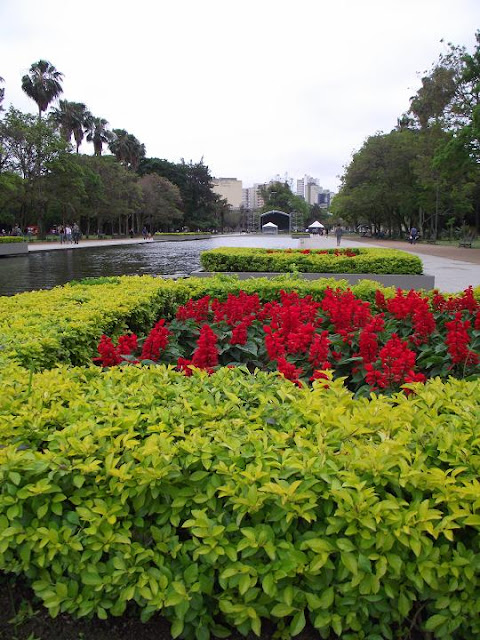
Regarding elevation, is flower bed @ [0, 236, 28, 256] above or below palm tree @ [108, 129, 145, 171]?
below

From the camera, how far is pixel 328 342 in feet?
13.8

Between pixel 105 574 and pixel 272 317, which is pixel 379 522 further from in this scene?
pixel 272 317

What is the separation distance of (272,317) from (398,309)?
1148 millimetres

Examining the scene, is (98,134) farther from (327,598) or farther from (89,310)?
(327,598)

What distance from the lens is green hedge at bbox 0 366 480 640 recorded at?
5.78 feet

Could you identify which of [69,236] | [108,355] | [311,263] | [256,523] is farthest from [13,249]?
[256,523]

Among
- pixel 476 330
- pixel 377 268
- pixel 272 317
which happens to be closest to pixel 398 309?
pixel 476 330

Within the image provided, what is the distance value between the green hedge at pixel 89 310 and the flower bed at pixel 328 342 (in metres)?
0.30

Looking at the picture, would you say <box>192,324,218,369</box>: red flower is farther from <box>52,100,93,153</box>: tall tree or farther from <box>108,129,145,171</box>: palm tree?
<box>108,129,145,171</box>: palm tree

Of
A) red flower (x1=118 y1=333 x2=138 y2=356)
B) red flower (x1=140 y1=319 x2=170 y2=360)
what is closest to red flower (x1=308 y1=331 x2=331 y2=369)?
red flower (x1=140 y1=319 x2=170 y2=360)

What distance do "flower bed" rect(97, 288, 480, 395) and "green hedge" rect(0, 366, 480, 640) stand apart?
1.13 m

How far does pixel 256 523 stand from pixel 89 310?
350 cm

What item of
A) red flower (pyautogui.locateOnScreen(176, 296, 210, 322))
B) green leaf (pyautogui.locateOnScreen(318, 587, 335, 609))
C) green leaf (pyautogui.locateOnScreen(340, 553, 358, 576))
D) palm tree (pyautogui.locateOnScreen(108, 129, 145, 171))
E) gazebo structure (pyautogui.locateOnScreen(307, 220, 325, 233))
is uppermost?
palm tree (pyautogui.locateOnScreen(108, 129, 145, 171))

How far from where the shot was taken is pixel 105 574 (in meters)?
1.93
